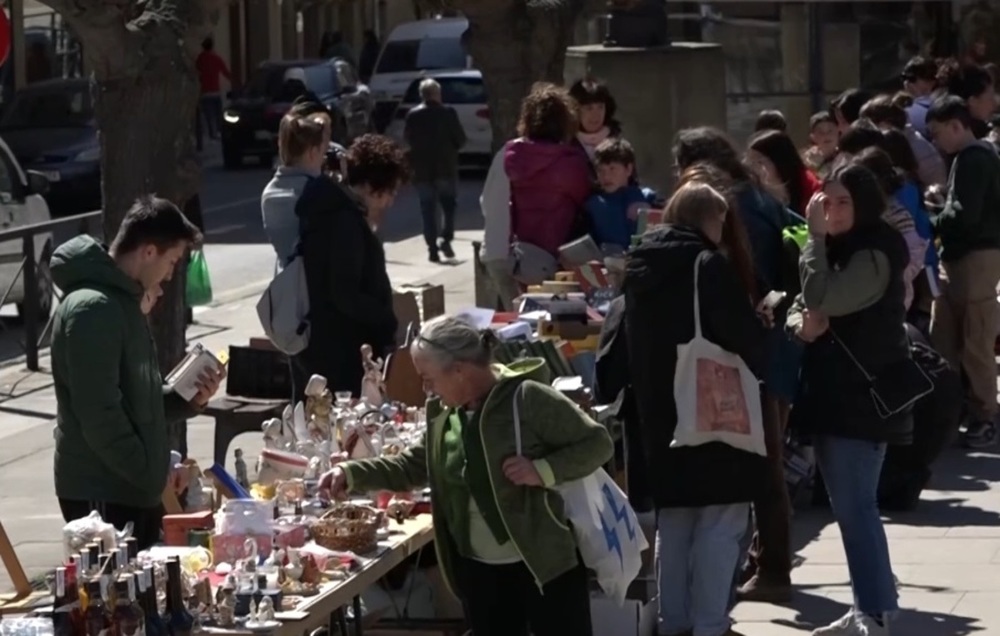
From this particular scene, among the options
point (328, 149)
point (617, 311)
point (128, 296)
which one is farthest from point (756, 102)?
point (128, 296)

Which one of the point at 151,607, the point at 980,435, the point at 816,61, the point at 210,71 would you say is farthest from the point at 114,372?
the point at 210,71

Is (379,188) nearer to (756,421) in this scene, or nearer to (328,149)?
(328,149)

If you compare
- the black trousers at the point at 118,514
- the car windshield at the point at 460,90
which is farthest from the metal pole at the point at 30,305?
the car windshield at the point at 460,90

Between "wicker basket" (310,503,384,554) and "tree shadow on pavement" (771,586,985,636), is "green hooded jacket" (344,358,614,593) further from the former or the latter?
"tree shadow on pavement" (771,586,985,636)

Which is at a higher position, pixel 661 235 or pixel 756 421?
pixel 661 235

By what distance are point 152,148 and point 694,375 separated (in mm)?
3727

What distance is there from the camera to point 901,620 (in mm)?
8336

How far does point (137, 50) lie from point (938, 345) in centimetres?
516

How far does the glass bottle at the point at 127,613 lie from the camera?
5.13 metres

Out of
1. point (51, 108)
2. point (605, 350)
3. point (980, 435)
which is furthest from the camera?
point (51, 108)

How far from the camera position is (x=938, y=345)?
1210cm

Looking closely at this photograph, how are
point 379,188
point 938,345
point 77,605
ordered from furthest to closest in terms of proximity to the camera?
point 938,345
point 379,188
point 77,605

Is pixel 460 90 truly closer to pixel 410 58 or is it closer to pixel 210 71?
pixel 410 58

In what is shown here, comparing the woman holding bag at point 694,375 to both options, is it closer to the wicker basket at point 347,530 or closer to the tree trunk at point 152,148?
the wicker basket at point 347,530
